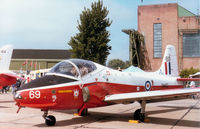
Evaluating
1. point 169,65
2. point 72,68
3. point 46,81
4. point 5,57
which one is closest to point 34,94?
point 46,81

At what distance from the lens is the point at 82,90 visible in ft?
25.4

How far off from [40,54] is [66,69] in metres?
78.5

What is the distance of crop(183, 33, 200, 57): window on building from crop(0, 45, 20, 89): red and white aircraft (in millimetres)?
39132

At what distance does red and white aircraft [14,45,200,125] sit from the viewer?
22.4ft

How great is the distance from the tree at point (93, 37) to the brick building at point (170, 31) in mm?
23049

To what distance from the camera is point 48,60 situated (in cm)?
7894

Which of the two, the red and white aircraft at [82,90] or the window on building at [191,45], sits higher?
the window on building at [191,45]

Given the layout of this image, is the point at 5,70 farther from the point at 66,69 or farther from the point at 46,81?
the point at 46,81

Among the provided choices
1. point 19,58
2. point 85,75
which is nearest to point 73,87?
point 85,75

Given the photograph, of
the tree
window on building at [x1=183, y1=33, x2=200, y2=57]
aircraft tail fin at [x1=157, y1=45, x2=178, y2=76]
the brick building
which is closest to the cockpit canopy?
aircraft tail fin at [x1=157, y1=45, x2=178, y2=76]

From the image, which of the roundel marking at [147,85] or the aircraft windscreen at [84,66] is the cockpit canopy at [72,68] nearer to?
the aircraft windscreen at [84,66]

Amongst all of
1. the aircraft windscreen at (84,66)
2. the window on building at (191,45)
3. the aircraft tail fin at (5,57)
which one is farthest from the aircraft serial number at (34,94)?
the window on building at (191,45)

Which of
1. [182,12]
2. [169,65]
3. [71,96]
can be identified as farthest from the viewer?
[182,12]

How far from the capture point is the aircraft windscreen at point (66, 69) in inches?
298
